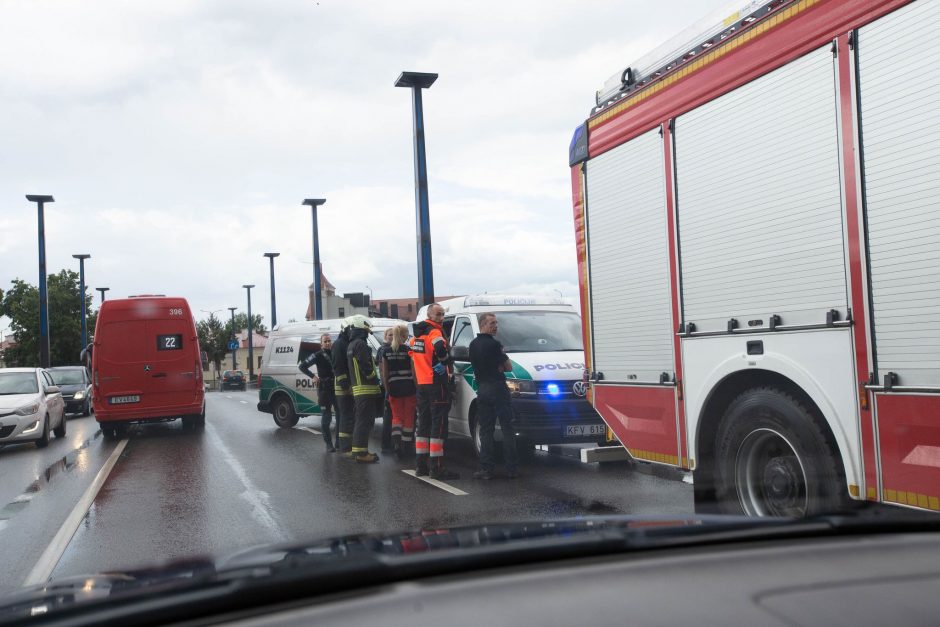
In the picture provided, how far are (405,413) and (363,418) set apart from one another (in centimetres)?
58

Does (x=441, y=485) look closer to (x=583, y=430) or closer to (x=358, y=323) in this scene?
(x=583, y=430)

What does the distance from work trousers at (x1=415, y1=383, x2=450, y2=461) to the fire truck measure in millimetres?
3426

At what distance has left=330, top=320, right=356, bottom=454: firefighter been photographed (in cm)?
1207

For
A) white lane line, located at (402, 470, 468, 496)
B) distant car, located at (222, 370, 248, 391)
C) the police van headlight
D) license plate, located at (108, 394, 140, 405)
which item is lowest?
distant car, located at (222, 370, 248, 391)

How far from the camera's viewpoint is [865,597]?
1437mm

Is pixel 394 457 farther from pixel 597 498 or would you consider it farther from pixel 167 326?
pixel 167 326

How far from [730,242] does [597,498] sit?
351 cm

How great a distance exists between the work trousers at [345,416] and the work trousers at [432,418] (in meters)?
2.49

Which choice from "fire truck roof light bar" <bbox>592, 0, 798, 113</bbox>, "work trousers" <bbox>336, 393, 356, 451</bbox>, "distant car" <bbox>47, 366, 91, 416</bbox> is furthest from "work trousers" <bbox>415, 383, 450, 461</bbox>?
"distant car" <bbox>47, 366, 91, 416</bbox>

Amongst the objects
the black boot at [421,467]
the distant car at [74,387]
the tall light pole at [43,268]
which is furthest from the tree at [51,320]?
the black boot at [421,467]

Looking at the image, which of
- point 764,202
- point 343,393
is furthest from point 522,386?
point 764,202

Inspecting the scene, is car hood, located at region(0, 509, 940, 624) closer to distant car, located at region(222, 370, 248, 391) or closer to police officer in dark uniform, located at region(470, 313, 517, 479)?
police officer in dark uniform, located at region(470, 313, 517, 479)

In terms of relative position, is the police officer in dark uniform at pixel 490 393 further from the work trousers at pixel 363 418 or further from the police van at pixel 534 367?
the work trousers at pixel 363 418

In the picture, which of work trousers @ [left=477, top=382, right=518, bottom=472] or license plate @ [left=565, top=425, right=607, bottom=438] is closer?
work trousers @ [left=477, top=382, right=518, bottom=472]
